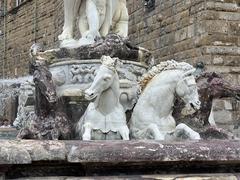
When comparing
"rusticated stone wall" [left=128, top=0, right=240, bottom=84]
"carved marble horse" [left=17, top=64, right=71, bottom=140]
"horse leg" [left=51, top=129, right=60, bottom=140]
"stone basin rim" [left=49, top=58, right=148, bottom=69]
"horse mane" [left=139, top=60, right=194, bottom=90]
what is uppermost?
"rusticated stone wall" [left=128, top=0, right=240, bottom=84]

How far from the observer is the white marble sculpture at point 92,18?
657 centimetres

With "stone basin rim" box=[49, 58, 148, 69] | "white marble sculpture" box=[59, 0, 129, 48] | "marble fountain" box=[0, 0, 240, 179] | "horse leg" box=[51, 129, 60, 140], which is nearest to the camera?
"marble fountain" box=[0, 0, 240, 179]

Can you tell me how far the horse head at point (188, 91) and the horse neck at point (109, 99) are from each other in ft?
2.00

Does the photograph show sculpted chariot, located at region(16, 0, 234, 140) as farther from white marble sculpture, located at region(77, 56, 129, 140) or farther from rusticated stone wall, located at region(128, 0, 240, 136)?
rusticated stone wall, located at region(128, 0, 240, 136)

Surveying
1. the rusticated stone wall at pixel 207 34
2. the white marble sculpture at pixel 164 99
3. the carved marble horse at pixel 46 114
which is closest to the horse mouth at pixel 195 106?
the white marble sculpture at pixel 164 99

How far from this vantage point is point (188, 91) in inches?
211

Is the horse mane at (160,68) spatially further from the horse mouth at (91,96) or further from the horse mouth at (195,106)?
the horse mouth at (91,96)

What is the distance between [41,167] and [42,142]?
6.5 inches

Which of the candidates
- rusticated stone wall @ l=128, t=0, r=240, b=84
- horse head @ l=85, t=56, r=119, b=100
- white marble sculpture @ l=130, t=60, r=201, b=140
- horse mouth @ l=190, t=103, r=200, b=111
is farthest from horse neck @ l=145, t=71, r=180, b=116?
rusticated stone wall @ l=128, t=0, r=240, b=84

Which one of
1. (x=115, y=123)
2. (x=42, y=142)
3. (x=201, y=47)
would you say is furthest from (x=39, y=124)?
(x=201, y=47)

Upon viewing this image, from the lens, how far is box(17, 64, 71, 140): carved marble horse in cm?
519

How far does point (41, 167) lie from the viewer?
3.75 metres

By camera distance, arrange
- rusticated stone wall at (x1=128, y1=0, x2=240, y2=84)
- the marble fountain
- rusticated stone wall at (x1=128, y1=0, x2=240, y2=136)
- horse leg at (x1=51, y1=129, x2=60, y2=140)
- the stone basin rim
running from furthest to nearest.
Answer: rusticated stone wall at (x1=128, y1=0, x2=240, y2=84) < rusticated stone wall at (x1=128, y1=0, x2=240, y2=136) < the stone basin rim < horse leg at (x1=51, y1=129, x2=60, y2=140) < the marble fountain

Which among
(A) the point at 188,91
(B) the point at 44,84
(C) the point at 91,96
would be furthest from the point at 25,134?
(A) the point at 188,91
